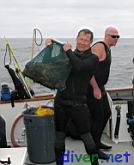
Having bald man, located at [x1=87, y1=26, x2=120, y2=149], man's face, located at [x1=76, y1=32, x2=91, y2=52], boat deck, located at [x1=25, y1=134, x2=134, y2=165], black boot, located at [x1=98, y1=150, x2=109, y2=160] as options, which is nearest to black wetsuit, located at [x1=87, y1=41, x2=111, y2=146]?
bald man, located at [x1=87, y1=26, x2=120, y2=149]

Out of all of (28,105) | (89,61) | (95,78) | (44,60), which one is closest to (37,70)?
(44,60)

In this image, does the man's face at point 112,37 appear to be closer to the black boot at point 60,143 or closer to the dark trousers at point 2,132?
the black boot at point 60,143

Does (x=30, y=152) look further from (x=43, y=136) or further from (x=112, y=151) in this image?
(x=112, y=151)

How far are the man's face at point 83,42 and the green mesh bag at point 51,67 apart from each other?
6.9 inches

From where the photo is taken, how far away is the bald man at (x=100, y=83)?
433 centimetres

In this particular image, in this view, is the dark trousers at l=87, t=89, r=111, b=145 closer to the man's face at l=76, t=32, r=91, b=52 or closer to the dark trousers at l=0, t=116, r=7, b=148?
the man's face at l=76, t=32, r=91, b=52

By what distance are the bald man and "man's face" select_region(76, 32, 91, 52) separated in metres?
0.44

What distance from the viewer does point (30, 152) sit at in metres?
4.53

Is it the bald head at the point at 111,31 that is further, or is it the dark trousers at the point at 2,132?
the bald head at the point at 111,31

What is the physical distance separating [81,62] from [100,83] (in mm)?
781

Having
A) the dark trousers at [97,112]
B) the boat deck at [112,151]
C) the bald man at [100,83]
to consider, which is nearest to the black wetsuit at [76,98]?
the bald man at [100,83]

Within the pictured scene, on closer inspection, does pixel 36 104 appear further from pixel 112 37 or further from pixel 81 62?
pixel 81 62

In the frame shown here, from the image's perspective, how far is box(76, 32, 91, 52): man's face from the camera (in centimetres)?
386

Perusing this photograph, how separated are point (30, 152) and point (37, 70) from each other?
1102 mm
